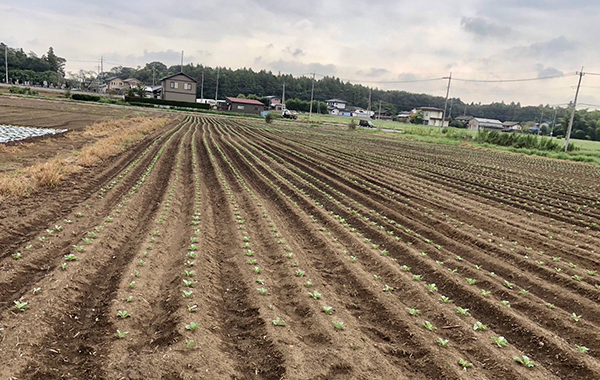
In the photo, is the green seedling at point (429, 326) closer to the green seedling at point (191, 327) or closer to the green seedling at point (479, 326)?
the green seedling at point (479, 326)

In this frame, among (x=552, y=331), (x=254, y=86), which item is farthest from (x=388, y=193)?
(x=254, y=86)

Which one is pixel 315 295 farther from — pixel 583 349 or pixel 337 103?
pixel 337 103

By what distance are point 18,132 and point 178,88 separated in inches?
2571

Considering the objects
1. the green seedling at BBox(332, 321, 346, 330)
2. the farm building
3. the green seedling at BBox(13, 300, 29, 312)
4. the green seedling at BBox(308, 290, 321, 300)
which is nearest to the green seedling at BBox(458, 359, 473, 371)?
the green seedling at BBox(332, 321, 346, 330)

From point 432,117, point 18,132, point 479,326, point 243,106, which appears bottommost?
point 479,326

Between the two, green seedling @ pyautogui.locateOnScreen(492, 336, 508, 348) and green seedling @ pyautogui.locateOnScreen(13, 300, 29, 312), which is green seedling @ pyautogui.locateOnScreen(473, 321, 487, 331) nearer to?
green seedling @ pyautogui.locateOnScreen(492, 336, 508, 348)

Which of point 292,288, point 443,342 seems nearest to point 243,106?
point 292,288

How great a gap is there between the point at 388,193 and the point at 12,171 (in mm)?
12984

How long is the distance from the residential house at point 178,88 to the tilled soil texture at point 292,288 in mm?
77572

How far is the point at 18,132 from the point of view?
2239 cm

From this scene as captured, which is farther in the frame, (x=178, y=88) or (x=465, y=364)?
(x=178, y=88)

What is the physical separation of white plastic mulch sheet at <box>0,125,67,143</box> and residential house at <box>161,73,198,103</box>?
61752mm

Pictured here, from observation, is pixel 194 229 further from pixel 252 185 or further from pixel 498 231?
pixel 498 231

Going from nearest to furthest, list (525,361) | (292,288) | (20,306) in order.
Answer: (525,361) < (20,306) < (292,288)
